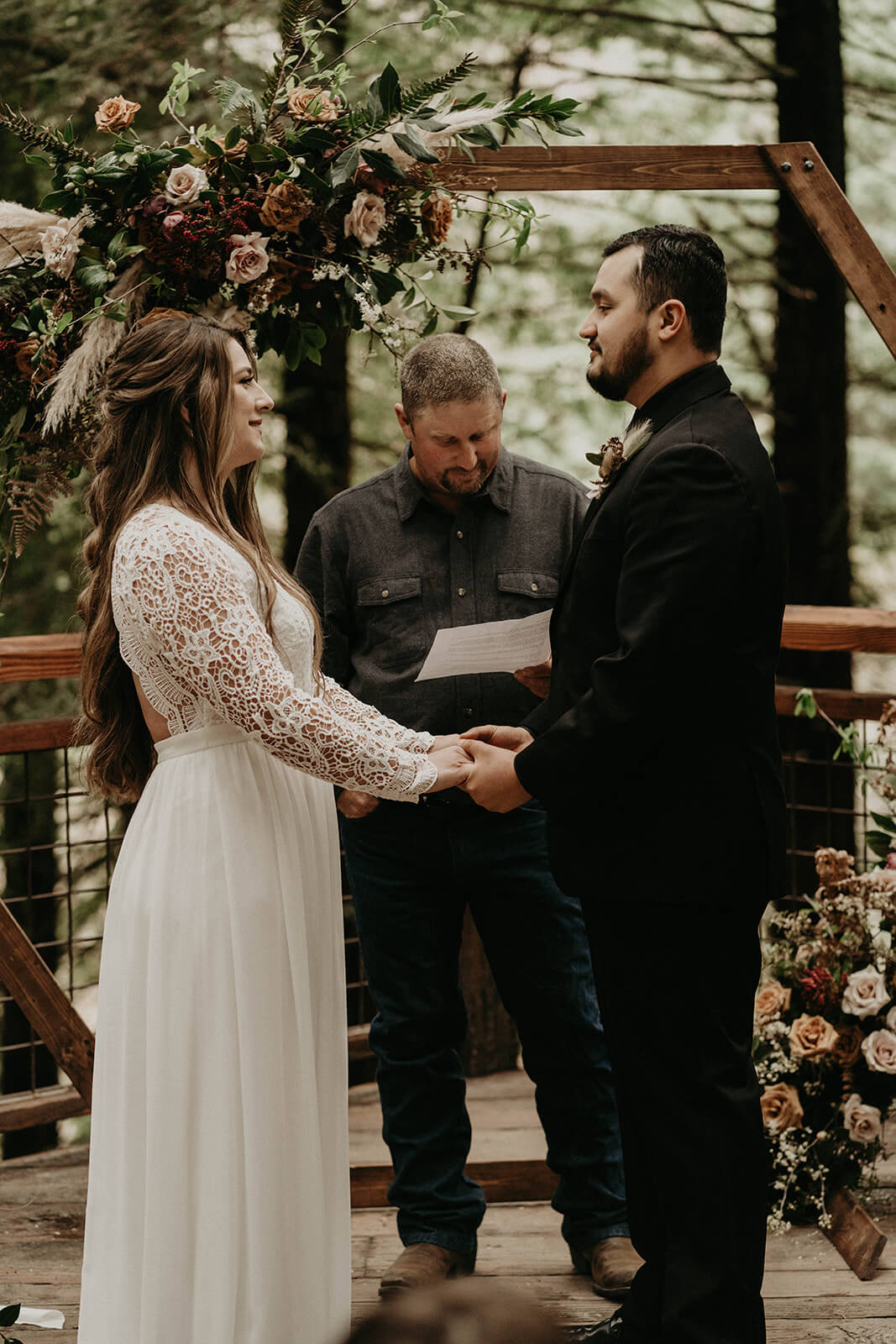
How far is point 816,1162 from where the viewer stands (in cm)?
329

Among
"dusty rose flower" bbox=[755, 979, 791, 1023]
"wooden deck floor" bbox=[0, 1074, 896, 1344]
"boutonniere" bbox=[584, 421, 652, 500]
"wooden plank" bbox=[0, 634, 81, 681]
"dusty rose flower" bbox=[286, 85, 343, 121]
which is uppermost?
"dusty rose flower" bbox=[286, 85, 343, 121]

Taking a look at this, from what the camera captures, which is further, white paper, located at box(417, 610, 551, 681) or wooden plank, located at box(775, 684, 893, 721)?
wooden plank, located at box(775, 684, 893, 721)

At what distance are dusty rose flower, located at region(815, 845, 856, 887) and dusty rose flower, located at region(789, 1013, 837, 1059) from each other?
1.15 feet

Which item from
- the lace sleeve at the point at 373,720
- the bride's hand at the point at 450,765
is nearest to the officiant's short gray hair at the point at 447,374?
the lace sleeve at the point at 373,720

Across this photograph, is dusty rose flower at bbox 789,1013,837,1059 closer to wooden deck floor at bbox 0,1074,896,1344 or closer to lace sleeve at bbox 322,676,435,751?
wooden deck floor at bbox 0,1074,896,1344

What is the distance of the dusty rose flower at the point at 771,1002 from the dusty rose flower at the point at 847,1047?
160 millimetres

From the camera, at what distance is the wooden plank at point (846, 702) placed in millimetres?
3939

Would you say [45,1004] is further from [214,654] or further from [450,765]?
[214,654]

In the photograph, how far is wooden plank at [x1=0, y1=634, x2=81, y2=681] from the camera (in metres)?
3.50

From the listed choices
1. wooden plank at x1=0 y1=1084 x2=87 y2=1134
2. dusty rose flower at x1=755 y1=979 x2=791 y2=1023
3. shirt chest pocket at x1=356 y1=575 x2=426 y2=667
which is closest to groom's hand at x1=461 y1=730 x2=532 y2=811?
shirt chest pocket at x1=356 y1=575 x2=426 y2=667

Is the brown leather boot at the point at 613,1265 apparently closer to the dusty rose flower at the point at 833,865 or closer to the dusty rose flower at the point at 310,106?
the dusty rose flower at the point at 833,865

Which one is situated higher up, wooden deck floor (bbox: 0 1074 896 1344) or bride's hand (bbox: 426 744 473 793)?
bride's hand (bbox: 426 744 473 793)

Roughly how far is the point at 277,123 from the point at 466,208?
448 mm

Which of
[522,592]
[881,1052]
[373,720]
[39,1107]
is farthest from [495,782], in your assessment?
[39,1107]
